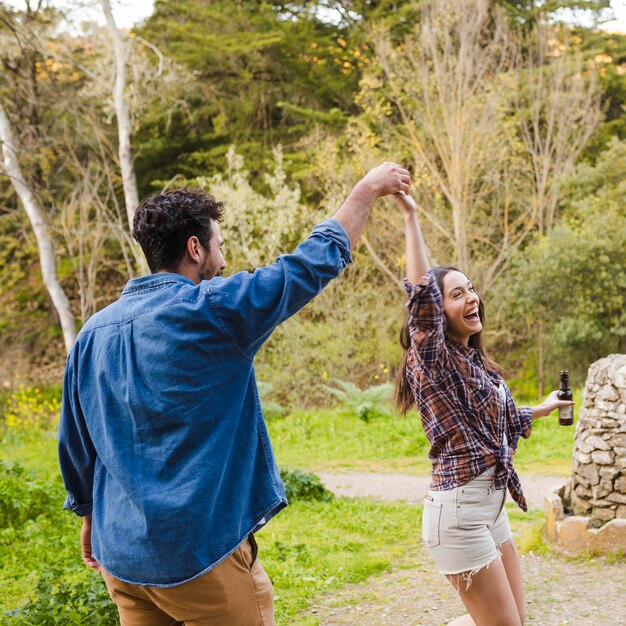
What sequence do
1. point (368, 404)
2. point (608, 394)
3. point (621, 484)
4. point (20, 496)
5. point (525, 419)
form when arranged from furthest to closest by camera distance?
point (368, 404)
point (20, 496)
point (608, 394)
point (621, 484)
point (525, 419)

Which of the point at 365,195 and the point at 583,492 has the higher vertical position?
the point at 365,195

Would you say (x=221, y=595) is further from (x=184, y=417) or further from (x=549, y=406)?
(x=549, y=406)

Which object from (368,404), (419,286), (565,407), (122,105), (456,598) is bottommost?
(368,404)

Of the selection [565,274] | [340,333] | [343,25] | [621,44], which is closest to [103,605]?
[340,333]

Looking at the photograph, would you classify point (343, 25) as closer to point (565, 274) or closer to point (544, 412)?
point (565, 274)

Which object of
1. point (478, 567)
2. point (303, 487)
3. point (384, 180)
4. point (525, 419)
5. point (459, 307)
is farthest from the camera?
point (303, 487)

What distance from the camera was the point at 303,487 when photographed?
7.35 meters

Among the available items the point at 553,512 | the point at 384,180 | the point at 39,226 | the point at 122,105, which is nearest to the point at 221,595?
the point at 384,180

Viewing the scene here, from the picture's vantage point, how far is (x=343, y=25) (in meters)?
20.7

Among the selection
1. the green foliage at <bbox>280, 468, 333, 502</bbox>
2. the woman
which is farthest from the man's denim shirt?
the green foliage at <bbox>280, 468, 333, 502</bbox>

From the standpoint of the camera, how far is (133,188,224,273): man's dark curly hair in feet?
6.88

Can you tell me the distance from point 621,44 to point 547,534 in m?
18.9

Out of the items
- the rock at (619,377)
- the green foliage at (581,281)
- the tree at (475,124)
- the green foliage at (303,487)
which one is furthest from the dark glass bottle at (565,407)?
the tree at (475,124)

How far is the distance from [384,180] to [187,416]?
87cm
